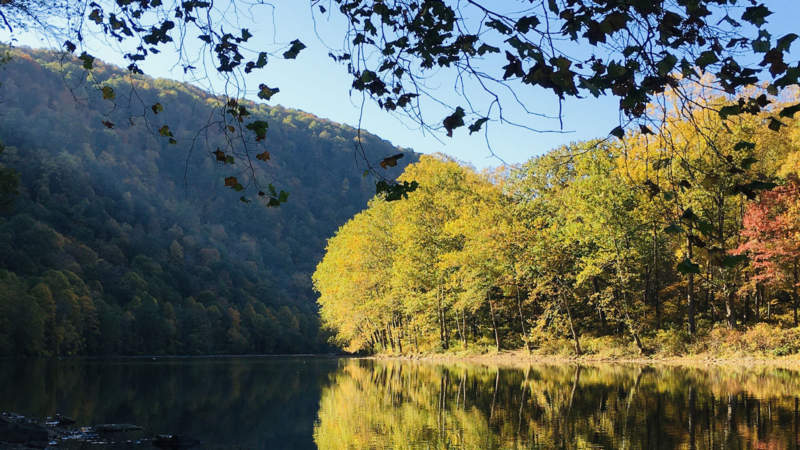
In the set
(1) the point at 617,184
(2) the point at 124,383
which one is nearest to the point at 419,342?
(1) the point at 617,184

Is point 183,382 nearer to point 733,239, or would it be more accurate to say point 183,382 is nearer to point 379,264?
point 379,264

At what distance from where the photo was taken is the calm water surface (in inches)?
485

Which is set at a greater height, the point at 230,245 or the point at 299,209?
the point at 299,209

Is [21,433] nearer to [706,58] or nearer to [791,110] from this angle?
[706,58]

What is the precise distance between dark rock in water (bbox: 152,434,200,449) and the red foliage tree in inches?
937

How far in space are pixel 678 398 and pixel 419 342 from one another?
38615mm

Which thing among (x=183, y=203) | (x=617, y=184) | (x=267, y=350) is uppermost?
(x=183, y=203)

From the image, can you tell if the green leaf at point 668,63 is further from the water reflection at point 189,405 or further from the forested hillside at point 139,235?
the water reflection at point 189,405

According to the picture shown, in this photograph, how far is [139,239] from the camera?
114 m

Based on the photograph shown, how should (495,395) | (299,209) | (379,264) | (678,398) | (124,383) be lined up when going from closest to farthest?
(678,398)
(495,395)
(124,383)
(379,264)
(299,209)

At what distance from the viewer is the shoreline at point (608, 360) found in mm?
26969

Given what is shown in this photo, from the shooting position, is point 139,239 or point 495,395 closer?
point 495,395

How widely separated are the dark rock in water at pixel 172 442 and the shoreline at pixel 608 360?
21.6 meters

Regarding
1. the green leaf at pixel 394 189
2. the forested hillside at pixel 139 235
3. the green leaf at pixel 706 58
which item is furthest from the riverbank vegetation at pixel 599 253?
the green leaf at pixel 706 58
